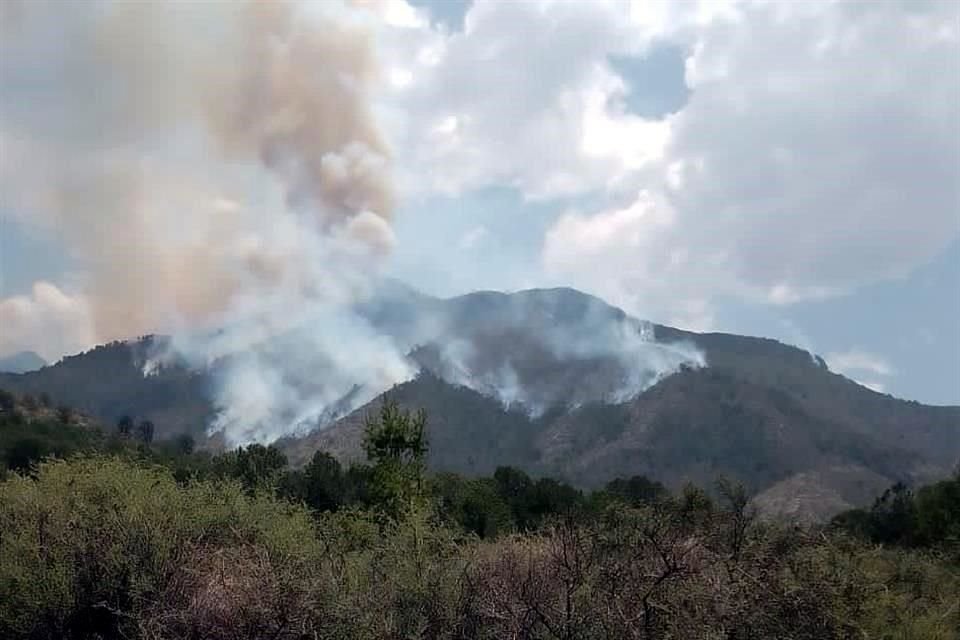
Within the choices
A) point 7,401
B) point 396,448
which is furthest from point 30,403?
point 396,448

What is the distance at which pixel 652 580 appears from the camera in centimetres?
1124

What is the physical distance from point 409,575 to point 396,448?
19.2 meters

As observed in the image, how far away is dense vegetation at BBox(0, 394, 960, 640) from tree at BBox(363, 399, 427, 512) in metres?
11.1

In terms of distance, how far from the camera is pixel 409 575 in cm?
1462

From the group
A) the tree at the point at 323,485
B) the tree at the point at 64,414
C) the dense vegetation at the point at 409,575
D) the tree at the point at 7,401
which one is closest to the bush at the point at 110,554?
the dense vegetation at the point at 409,575

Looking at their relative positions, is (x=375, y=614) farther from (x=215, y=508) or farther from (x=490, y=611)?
(x=215, y=508)

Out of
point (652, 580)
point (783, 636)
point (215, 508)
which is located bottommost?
point (783, 636)

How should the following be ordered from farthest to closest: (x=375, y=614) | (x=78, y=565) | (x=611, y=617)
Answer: (x=78, y=565), (x=375, y=614), (x=611, y=617)

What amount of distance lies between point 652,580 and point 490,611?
2218 millimetres

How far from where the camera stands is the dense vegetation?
37.0 ft

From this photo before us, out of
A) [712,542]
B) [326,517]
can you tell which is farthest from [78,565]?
[712,542]

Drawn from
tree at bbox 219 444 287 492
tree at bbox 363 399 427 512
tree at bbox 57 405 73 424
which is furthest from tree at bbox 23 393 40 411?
tree at bbox 363 399 427 512

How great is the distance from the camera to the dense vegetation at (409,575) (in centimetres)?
1127

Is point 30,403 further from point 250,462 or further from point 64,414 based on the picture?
point 250,462
